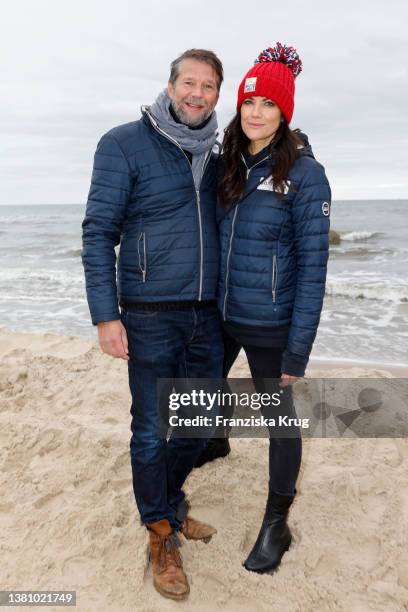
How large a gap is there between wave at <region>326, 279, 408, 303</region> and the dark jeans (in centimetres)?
827

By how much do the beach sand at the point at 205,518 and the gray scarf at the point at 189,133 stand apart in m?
1.92

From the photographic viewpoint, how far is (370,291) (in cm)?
1087

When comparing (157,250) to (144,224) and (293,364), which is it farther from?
(293,364)

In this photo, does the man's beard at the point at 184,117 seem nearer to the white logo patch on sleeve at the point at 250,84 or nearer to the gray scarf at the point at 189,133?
the gray scarf at the point at 189,133

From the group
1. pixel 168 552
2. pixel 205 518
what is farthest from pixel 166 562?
pixel 205 518

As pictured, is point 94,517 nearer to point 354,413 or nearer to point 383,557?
point 383,557

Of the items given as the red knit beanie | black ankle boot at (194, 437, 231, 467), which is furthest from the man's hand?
black ankle boot at (194, 437, 231, 467)

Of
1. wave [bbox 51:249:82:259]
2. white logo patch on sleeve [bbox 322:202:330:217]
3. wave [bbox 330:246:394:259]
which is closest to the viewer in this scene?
white logo patch on sleeve [bbox 322:202:330:217]

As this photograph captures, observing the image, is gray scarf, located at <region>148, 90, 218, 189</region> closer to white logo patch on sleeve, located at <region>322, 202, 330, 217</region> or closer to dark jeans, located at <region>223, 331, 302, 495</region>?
white logo patch on sleeve, located at <region>322, 202, 330, 217</region>

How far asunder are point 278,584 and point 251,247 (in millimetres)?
1647

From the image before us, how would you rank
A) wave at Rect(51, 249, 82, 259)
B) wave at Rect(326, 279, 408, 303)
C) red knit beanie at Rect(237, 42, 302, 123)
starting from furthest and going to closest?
wave at Rect(51, 249, 82, 259) → wave at Rect(326, 279, 408, 303) → red knit beanie at Rect(237, 42, 302, 123)

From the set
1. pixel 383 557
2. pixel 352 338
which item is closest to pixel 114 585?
pixel 383 557

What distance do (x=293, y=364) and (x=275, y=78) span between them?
4.40ft
